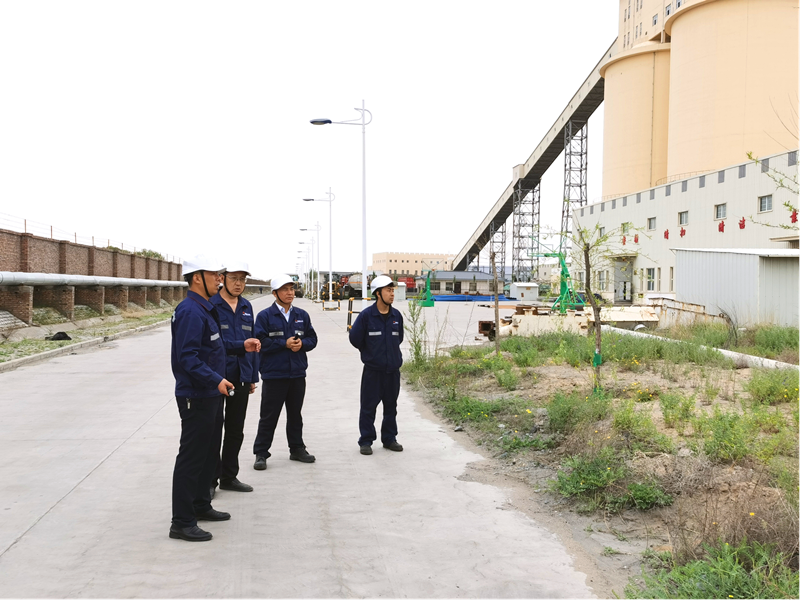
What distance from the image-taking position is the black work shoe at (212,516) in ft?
16.2

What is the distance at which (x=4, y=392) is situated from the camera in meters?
11.4

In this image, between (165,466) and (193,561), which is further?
(165,466)

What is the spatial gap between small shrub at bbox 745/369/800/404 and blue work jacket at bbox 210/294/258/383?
6.39 m

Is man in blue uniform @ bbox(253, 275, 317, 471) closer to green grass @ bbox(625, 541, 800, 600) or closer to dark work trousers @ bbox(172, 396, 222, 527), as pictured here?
dark work trousers @ bbox(172, 396, 222, 527)

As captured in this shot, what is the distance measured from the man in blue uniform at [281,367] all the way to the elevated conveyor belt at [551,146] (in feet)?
190

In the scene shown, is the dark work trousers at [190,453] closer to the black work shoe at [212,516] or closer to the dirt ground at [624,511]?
the black work shoe at [212,516]

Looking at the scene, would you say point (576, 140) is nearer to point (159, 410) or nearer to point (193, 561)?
point (159, 410)

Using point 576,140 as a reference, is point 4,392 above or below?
below

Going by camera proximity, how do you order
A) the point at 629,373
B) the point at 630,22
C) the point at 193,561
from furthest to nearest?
the point at 630,22, the point at 629,373, the point at 193,561

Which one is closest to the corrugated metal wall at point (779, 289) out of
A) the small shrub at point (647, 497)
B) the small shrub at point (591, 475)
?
the small shrub at point (591, 475)

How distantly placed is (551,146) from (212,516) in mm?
63410

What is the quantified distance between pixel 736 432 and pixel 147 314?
36549 millimetres

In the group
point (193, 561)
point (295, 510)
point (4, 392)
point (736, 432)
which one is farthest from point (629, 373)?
point (4, 392)

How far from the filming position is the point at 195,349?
460 cm
